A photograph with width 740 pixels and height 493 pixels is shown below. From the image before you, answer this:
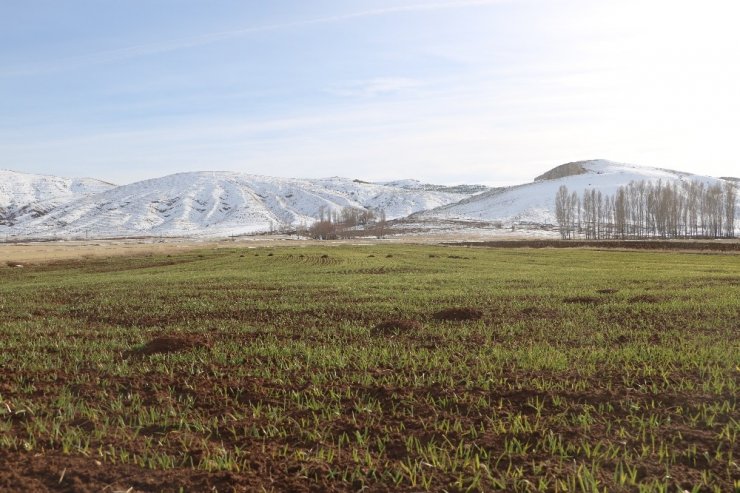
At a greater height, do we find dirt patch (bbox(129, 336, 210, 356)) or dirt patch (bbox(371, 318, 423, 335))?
dirt patch (bbox(129, 336, 210, 356))

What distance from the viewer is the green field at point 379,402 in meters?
5.51

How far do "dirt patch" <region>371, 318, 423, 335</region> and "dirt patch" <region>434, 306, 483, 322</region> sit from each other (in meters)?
1.55

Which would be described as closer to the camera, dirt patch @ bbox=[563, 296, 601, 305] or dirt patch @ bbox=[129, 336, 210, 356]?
dirt patch @ bbox=[129, 336, 210, 356]

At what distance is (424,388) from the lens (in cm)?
853

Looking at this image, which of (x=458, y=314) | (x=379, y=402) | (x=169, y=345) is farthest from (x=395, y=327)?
(x=379, y=402)

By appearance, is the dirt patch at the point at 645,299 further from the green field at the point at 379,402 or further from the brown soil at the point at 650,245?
the brown soil at the point at 650,245

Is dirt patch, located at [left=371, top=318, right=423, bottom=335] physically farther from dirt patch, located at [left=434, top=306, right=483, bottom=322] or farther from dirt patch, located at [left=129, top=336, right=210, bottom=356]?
dirt patch, located at [left=129, top=336, right=210, bottom=356]

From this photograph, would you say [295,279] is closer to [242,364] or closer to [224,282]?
[224,282]

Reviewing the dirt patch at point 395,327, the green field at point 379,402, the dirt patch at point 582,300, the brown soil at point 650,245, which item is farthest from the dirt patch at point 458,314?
the brown soil at point 650,245

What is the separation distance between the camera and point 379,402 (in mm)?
7863

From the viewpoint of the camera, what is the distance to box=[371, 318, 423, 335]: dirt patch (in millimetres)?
13867

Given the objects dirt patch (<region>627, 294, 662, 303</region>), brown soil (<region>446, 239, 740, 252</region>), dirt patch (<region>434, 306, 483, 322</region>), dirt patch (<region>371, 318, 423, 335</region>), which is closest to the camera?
dirt patch (<region>371, 318, 423, 335</region>)

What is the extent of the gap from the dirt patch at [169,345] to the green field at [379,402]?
4cm

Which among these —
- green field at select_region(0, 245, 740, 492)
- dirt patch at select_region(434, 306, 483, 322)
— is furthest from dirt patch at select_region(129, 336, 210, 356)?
dirt patch at select_region(434, 306, 483, 322)
